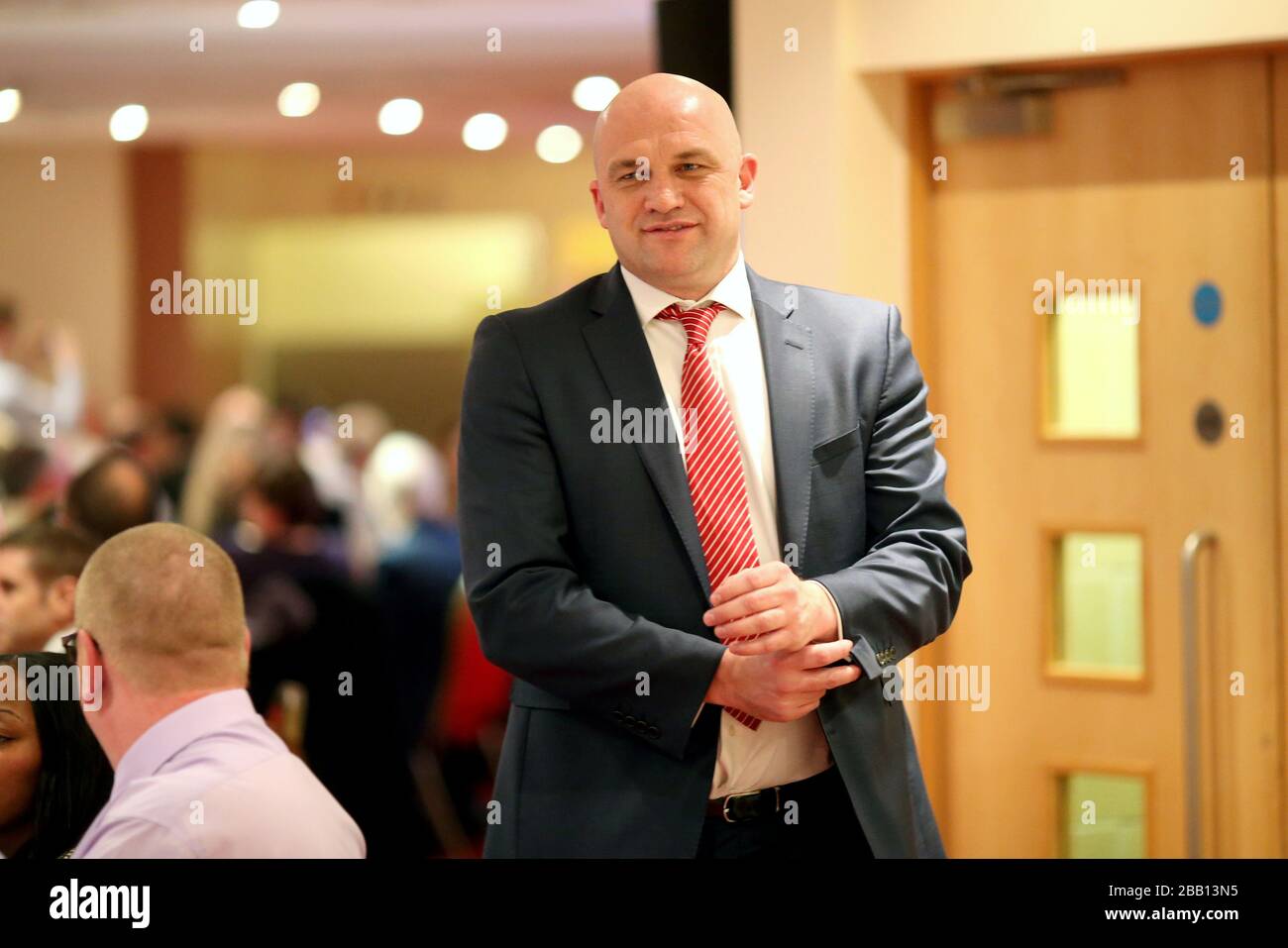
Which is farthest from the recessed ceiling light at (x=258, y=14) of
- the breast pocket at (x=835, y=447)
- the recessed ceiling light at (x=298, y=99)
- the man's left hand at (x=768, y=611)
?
the man's left hand at (x=768, y=611)

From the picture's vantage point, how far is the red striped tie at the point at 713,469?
1982mm

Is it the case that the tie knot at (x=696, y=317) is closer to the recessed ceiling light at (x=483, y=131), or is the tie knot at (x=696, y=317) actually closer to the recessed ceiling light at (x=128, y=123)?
the recessed ceiling light at (x=483, y=131)

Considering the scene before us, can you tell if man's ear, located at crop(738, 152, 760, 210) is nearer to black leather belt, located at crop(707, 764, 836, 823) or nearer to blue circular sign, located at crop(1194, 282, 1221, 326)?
black leather belt, located at crop(707, 764, 836, 823)

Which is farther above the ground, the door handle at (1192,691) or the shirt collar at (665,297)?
the shirt collar at (665,297)

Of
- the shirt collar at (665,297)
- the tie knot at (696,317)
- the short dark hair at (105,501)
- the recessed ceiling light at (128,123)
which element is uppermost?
the recessed ceiling light at (128,123)

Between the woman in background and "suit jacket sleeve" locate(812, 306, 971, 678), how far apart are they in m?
1.10

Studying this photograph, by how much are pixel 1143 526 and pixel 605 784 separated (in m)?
1.48

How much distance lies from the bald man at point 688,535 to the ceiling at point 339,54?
10.0 feet

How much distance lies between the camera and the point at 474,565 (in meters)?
1.95

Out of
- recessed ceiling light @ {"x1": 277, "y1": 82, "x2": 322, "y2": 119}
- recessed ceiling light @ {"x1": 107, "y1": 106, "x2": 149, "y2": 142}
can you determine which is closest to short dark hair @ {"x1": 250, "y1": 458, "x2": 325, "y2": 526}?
recessed ceiling light @ {"x1": 277, "y1": 82, "x2": 322, "y2": 119}

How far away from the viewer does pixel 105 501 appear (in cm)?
326
